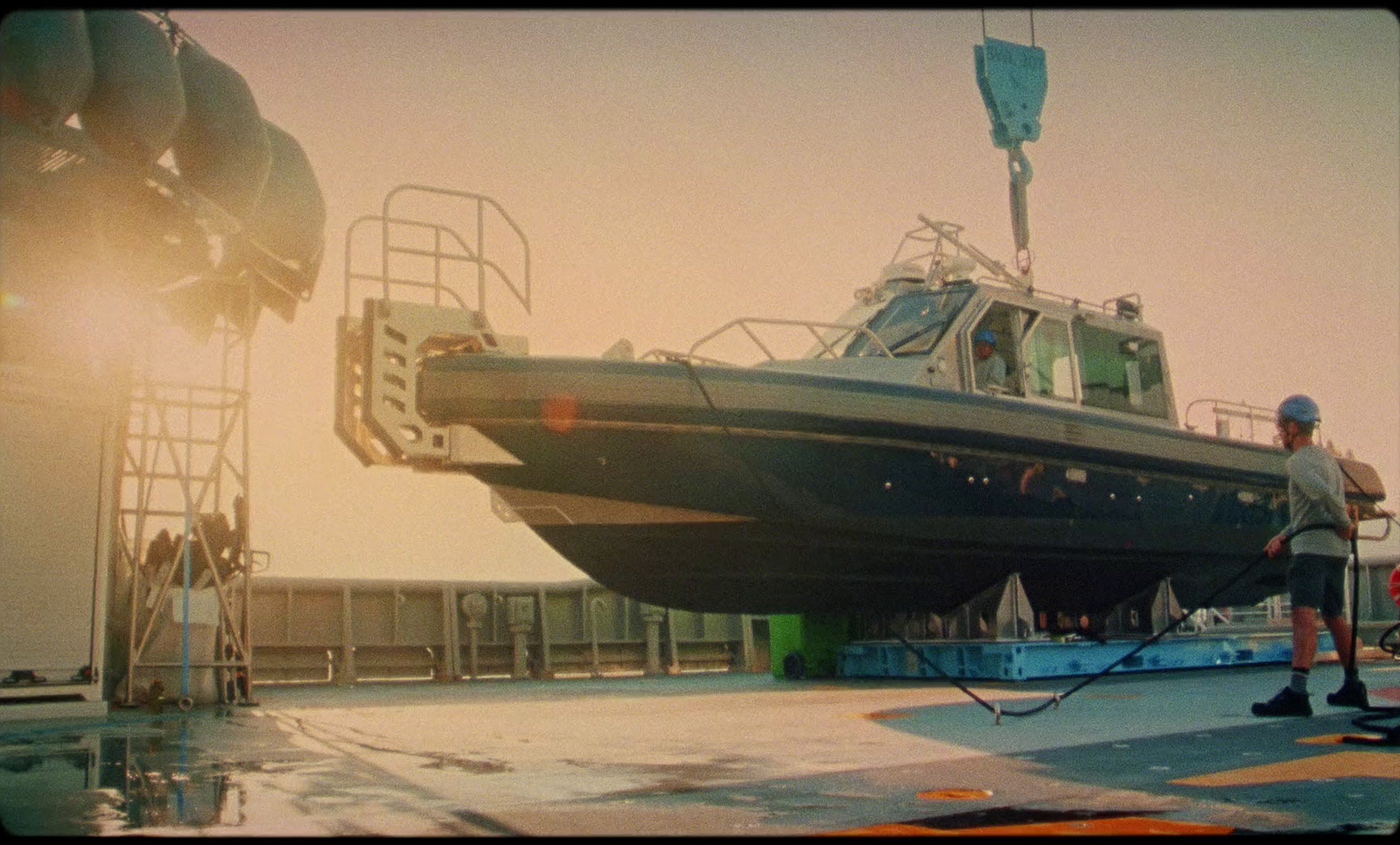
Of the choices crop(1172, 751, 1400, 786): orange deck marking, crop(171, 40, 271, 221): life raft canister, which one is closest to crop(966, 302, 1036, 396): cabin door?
crop(1172, 751, 1400, 786): orange deck marking

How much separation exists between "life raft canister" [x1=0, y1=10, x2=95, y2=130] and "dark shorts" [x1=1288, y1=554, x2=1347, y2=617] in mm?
6616

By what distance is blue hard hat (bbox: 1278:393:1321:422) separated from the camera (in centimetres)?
532

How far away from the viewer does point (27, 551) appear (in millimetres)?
7258

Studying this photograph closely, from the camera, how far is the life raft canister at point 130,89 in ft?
21.9

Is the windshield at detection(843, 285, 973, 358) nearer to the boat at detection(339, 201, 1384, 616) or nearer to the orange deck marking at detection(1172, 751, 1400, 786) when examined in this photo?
the boat at detection(339, 201, 1384, 616)

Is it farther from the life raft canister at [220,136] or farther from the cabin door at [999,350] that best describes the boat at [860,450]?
the life raft canister at [220,136]

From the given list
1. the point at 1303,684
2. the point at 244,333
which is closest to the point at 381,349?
the point at 244,333

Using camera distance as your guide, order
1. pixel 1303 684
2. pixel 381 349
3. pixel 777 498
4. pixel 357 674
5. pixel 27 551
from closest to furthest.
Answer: pixel 1303 684
pixel 381 349
pixel 777 498
pixel 27 551
pixel 357 674

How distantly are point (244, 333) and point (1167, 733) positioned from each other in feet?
25.2

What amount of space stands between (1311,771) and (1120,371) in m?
6.29

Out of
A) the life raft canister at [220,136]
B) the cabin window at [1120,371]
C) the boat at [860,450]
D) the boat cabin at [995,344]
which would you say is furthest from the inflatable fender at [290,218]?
the cabin window at [1120,371]

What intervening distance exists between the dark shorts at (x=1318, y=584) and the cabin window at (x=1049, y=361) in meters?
3.40

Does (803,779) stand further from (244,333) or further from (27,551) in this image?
(244,333)

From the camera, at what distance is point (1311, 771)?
11.5ft
